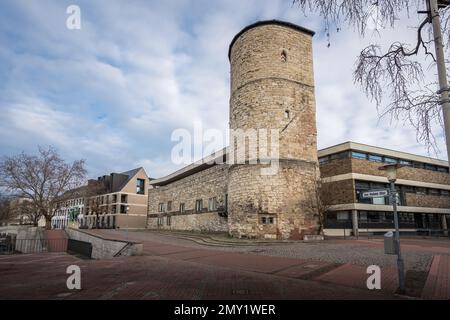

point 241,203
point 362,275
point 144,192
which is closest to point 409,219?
point 241,203

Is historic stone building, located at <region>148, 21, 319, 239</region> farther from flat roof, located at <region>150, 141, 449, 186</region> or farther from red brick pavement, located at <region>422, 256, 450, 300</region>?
red brick pavement, located at <region>422, 256, 450, 300</region>

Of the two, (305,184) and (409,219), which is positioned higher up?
(305,184)

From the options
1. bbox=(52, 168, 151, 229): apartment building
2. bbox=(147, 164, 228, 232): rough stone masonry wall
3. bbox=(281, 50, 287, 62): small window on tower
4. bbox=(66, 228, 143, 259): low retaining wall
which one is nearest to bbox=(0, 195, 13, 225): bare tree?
bbox=(52, 168, 151, 229): apartment building

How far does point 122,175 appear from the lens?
58.6 meters

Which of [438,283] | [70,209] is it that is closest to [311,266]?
[438,283]

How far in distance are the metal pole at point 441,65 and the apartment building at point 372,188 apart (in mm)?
21114

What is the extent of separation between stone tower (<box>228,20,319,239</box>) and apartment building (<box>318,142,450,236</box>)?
671cm

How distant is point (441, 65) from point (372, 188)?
2121cm

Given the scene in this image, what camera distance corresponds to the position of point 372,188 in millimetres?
24016

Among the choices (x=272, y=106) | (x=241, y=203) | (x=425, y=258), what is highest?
(x=272, y=106)

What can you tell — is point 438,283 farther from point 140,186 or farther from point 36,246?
point 140,186
